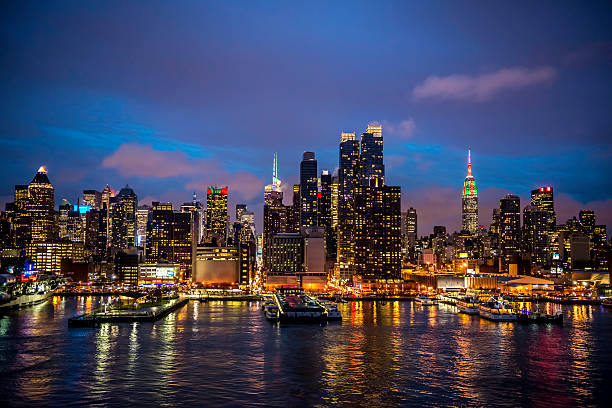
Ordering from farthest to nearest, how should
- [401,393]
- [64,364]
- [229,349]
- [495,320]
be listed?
[495,320] < [229,349] < [64,364] < [401,393]

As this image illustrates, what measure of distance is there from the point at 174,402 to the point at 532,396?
32.3 metres

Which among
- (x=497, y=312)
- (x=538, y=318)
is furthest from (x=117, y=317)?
(x=538, y=318)

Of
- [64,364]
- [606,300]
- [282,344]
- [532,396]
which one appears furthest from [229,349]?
[606,300]

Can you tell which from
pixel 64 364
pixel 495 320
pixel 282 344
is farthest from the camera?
pixel 495 320

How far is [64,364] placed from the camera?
68.3m

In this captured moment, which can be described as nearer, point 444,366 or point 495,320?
point 444,366

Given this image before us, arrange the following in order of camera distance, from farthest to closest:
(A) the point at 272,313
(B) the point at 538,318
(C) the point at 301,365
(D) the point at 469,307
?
(D) the point at 469,307 < (A) the point at 272,313 < (B) the point at 538,318 < (C) the point at 301,365

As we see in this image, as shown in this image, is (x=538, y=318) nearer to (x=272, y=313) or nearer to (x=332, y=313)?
(x=332, y=313)

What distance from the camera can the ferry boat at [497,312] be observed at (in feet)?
419

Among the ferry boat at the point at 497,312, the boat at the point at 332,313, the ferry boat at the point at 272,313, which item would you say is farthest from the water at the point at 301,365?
the ferry boat at the point at 497,312

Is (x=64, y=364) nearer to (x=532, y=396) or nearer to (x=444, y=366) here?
(x=444, y=366)

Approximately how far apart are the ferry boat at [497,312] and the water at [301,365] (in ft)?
47.8

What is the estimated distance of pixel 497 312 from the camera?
5226 inches

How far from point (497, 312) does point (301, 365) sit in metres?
77.0
